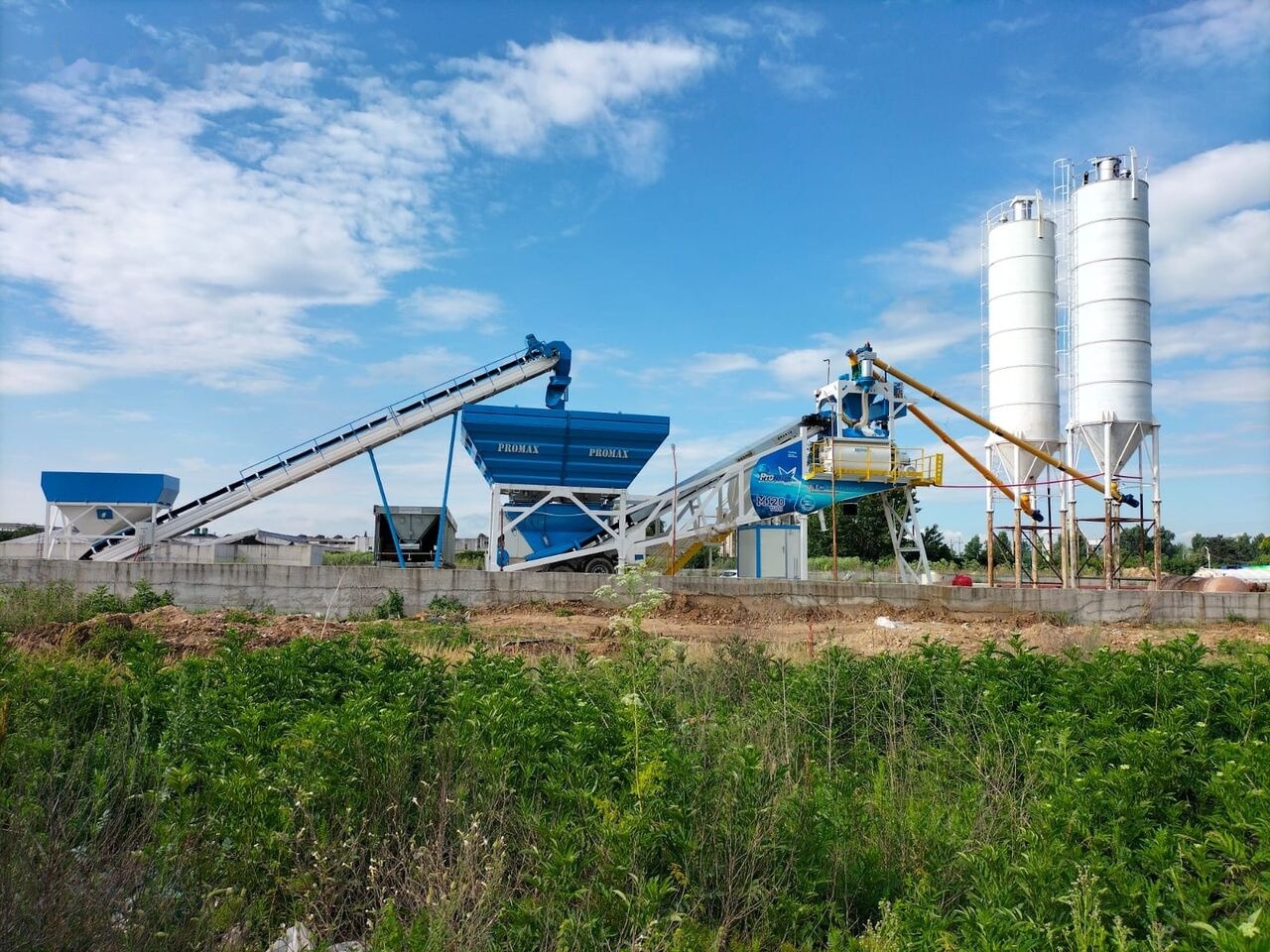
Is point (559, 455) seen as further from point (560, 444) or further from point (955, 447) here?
point (955, 447)

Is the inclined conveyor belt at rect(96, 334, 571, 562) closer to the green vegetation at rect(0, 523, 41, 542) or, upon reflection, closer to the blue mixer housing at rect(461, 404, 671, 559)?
the blue mixer housing at rect(461, 404, 671, 559)

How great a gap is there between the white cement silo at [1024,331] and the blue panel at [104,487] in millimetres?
29536

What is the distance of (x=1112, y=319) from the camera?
3444 cm

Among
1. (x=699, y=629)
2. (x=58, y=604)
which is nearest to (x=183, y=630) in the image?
(x=58, y=604)

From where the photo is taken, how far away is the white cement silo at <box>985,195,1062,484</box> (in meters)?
37.1

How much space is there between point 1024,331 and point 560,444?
21968 millimetres

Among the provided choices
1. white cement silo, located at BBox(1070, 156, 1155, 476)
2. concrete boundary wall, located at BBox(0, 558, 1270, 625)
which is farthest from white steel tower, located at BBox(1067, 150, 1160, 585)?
concrete boundary wall, located at BBox(0, 558, 1270, 625)

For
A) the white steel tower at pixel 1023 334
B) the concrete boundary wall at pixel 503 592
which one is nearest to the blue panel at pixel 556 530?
the concrete boundary wall at pixel 503 592

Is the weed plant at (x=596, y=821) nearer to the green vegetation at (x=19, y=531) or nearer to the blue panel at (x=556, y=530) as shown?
the blue panel at (x=556, y=530)

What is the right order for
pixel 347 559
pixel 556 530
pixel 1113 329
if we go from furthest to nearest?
pixel 347 559 < pixel 1113 329 < pixel 556 530

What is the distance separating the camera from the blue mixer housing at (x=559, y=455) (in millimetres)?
25422

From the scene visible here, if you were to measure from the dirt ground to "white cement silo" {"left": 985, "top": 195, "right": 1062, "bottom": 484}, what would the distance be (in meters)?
16.1

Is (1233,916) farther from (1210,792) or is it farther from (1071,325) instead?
(1071,325)

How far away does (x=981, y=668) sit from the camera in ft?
27.0
